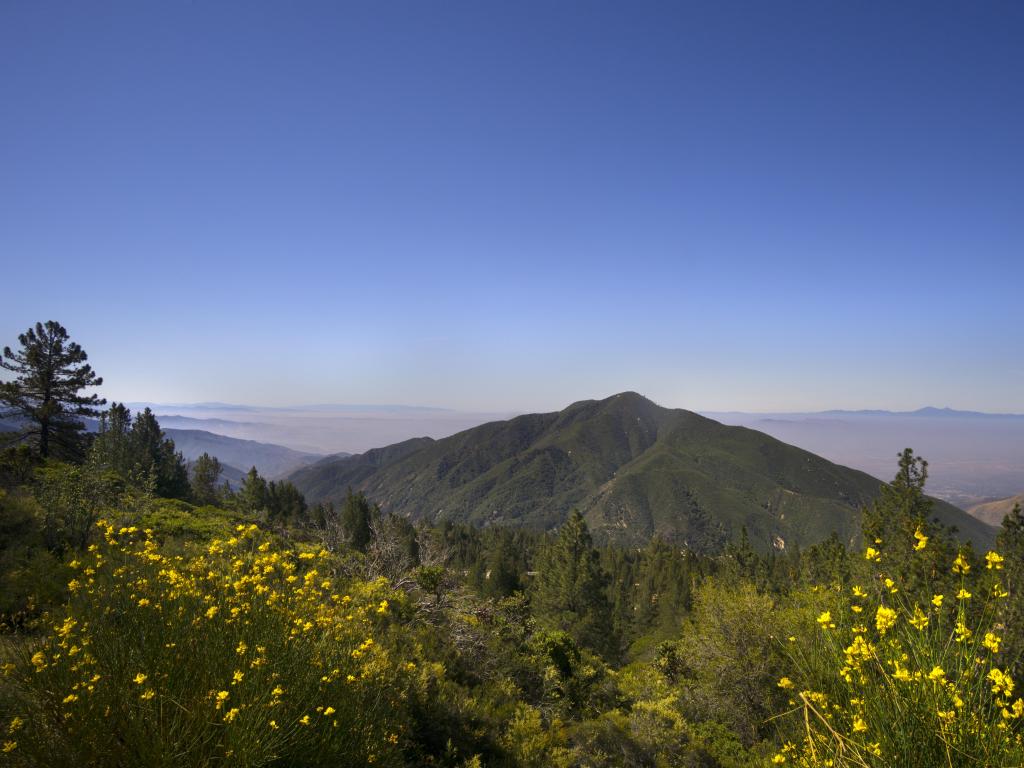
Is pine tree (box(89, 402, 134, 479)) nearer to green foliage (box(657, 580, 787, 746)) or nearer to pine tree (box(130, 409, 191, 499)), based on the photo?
pine tree (box(130, 409, 191, 499))

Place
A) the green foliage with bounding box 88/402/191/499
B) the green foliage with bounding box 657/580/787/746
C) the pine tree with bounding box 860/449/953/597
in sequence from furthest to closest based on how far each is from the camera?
the green foliage with bounding box 88/402/191/499 → the pine tree with bounding box 860/449/953/597 → the green foliage with bounding box 657/580/787/746

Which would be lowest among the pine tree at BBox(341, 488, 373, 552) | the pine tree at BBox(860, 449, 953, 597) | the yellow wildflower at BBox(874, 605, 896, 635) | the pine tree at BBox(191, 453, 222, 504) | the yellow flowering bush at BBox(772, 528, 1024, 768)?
the pine tree at BBox(341, 488, 373, 552)

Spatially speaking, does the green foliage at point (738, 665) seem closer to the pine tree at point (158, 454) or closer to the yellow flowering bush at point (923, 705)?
the yellow flowering bush at point (923, 705)

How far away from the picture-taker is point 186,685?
347 cm

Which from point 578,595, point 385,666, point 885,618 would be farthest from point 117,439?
point 885,618

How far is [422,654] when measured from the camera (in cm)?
873

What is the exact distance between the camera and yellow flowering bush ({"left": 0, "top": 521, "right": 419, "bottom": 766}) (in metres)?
3.01

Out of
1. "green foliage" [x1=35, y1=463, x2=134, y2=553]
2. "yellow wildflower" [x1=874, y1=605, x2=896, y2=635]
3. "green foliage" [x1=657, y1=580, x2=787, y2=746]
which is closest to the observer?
"yellow wildflower" [x1=874, y1=605, x2=896, y2=635]

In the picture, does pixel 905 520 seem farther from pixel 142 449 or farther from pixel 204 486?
pixel 204 486

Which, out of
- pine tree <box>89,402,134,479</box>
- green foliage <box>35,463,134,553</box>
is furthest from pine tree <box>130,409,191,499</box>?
green foliage <box>35,463,134,553</box>

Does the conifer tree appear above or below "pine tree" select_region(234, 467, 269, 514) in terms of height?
below

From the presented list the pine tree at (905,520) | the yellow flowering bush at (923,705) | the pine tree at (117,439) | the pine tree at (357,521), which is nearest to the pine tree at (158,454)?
the pine tree at (117,439)

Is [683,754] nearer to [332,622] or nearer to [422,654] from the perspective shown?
[422,654]

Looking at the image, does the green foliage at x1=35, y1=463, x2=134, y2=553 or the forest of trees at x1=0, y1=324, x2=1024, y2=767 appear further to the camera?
the green foliage at x1=35, y1=463, x2=134, y2=553
